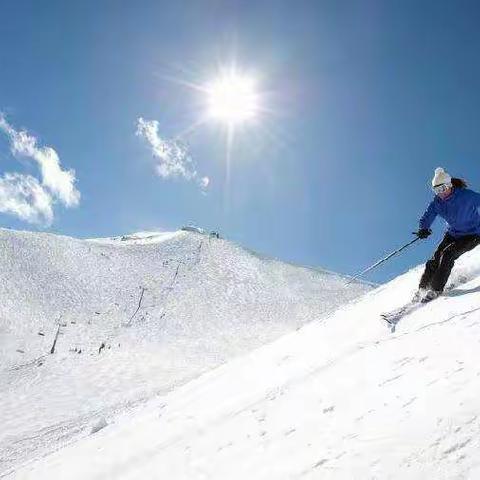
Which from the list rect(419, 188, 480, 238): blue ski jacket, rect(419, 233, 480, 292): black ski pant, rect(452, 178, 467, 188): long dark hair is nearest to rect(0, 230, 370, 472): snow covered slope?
rect(419, 233, 480, 292): black ski pant

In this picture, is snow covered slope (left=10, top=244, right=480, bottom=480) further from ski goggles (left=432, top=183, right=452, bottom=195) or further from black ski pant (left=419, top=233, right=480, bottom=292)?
ski goggles (left=432, top=183, right=452, bottom=195)

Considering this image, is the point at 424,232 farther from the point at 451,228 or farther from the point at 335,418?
the point at 335,418

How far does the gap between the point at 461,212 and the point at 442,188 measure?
25.4 inches

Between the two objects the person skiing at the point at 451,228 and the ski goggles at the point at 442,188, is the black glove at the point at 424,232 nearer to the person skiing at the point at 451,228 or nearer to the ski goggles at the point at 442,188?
the person skiing at the point at 451,228

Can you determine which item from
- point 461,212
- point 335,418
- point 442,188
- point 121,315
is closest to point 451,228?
point 461,212

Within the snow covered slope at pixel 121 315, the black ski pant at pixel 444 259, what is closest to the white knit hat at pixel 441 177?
the black ski pant at pixel 444 259

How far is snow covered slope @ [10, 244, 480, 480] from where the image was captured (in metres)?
4.30

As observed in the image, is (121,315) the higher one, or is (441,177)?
(121,315)

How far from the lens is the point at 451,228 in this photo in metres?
10.3

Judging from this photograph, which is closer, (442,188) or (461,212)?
(461,212)

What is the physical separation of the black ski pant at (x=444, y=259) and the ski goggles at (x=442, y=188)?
96cm

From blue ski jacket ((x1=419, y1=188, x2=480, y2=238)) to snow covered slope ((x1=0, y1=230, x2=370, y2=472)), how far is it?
41.5ft

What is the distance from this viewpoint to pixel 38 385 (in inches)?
1359

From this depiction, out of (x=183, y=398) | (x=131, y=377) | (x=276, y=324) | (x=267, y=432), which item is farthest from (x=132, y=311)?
(x=267, y=432)
